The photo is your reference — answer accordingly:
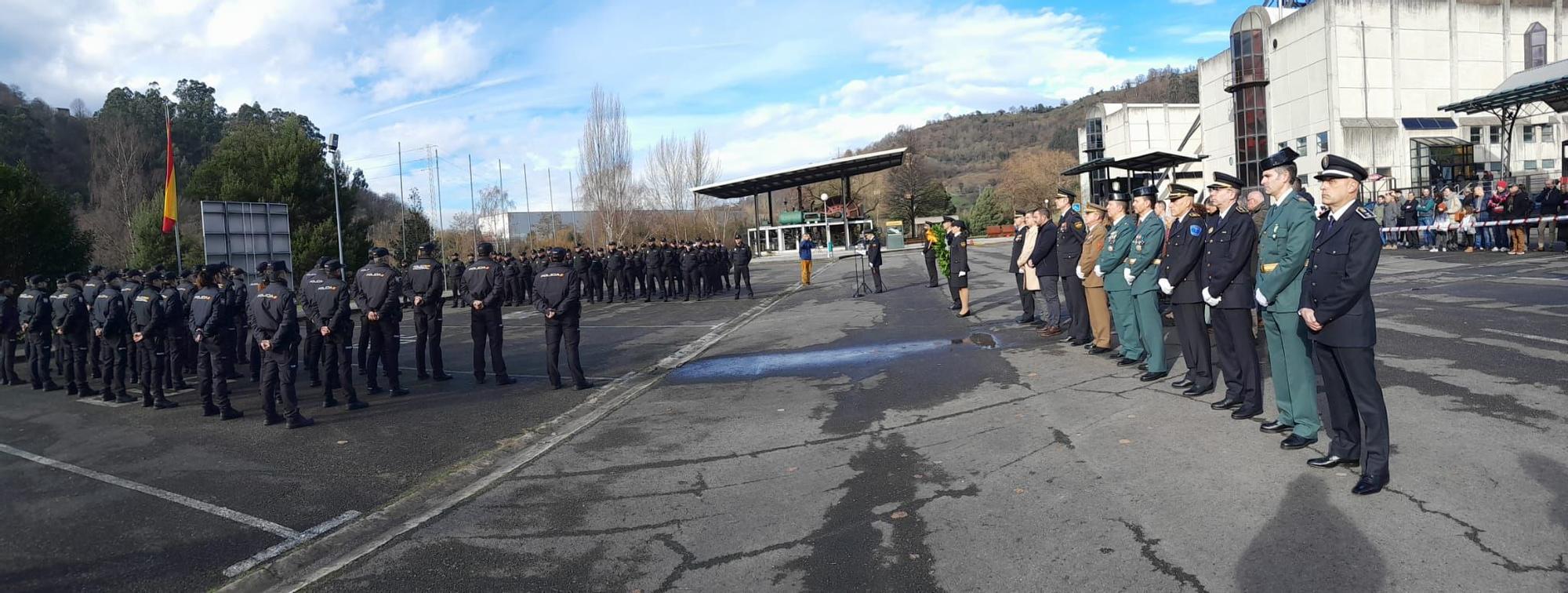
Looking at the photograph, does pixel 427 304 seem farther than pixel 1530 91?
No

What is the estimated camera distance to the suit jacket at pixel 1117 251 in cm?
905

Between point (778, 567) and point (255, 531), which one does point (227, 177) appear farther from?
point (778, 567)

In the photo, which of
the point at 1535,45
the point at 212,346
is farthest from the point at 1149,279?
the point at 1535,45

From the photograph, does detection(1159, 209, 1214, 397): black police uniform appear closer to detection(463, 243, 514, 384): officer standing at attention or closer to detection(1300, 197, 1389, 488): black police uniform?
detection(1300, 197, 1389, 488): black police uniform

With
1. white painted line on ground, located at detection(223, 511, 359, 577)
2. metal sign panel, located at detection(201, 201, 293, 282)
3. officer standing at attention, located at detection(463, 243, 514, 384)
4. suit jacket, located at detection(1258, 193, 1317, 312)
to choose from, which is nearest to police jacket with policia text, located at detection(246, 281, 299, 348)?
officer standing at attention, located at detection(463, 243, 514, 384)

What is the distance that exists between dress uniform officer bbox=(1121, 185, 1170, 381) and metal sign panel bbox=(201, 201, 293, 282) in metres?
17.1

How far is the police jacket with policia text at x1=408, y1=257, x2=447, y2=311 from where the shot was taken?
1159cm

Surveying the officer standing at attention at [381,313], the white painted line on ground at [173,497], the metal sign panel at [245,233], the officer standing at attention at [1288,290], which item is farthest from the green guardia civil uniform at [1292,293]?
the metal sign panel at [245,233]

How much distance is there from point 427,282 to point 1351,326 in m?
10.4

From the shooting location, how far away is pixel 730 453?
270 inches

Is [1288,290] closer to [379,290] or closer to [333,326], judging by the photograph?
[333,326]

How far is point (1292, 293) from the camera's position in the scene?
5645 millimetres

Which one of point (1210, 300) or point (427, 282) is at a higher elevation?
point (427, 282)

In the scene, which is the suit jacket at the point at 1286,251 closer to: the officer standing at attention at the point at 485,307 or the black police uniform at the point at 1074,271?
the black police uniform at the point at 1074,271
